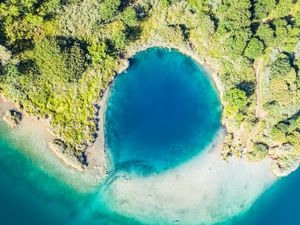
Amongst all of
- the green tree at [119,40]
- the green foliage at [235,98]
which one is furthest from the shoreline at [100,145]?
the green foliage at [235,98]

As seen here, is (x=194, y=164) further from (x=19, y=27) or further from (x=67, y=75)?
(x=19, y=27)

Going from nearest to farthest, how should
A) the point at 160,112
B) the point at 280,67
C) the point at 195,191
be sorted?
the point at 160,112, the point at 195,191, the point at 280,67

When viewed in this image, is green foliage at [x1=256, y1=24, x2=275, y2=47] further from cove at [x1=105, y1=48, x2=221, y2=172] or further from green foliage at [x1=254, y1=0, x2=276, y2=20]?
cove at [x1=105, y1=48, x2=221, y2=172]

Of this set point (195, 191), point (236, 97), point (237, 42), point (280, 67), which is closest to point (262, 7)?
point (237, 42)

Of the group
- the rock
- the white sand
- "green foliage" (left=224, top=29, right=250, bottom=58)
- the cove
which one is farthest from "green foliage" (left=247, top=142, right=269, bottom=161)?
the rock

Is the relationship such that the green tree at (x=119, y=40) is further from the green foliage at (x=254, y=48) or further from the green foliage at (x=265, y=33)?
the green foliage at (x=265, y=33)

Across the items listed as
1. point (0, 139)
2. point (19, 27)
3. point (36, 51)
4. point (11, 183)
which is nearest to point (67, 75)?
point (36, 51)

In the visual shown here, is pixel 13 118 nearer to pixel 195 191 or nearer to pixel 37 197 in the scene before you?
pixel 37 197
